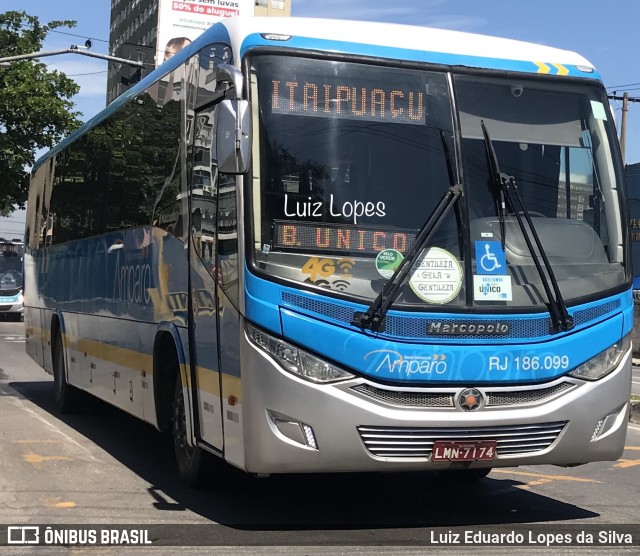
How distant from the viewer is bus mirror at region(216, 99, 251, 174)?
6.49 meters

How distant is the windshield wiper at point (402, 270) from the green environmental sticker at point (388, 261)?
4cm

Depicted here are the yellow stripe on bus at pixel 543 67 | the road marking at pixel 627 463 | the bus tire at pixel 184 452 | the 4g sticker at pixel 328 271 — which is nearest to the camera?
the 4g sticker at pixel 328 271

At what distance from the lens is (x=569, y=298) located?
6.94m

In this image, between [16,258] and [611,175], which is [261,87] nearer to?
[611,175]

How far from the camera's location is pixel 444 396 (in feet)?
21.6

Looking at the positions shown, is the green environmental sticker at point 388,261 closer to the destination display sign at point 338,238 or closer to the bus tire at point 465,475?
the destination display sign at point 338,238

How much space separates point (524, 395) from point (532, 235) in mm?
1028

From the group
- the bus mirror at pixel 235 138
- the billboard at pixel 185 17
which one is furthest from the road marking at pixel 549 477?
the billboard at pixel 185 17

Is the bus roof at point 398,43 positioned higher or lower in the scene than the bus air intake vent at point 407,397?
higher

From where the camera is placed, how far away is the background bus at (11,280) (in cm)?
3953

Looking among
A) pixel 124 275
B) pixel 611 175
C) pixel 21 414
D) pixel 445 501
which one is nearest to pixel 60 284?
pixel 21 414

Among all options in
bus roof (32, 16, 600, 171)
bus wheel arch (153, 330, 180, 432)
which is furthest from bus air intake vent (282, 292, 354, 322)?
bus wheel arch (153, 330, 180, 432)

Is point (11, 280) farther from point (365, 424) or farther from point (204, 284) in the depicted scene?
point (365, 424)

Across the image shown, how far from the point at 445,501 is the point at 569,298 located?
1895 mm
